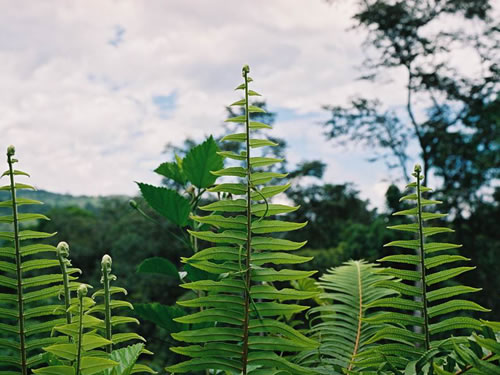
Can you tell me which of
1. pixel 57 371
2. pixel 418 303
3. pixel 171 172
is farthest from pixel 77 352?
pixel 171 172

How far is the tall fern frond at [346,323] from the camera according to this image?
1.89 ft

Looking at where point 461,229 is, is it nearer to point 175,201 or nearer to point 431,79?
point 431,79

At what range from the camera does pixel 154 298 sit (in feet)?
49.3

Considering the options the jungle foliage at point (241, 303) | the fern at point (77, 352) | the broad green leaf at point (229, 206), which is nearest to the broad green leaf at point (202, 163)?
the jungle foliage at point (241, 303)

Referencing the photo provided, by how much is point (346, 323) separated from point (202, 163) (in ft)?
0.94

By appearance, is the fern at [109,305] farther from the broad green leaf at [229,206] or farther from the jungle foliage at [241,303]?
the broad green leaf at [229,206]

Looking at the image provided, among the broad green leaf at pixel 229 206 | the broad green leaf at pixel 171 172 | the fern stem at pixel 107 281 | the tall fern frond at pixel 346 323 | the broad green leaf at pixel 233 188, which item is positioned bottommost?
the tall fern frond at pixel 346 323

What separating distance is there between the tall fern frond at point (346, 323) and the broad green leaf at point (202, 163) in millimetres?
210

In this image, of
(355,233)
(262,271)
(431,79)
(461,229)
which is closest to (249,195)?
(262,271)

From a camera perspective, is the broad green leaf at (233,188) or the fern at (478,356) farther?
the broad green leaf at (233,188)

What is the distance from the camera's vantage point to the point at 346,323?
664 mm

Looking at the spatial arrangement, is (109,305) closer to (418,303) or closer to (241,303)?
(241,303)

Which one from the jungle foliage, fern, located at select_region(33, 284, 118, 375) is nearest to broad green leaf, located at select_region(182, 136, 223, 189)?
the jungle foliage

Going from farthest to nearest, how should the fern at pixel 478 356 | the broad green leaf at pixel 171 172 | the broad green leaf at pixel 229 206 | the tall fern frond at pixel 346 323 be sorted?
1. the broad green leaf at pixel 171 172
2. the tall fern frond at pixel 346 323
3. the broad green leaf at pixel 229 206
4. the fern at pixel 478 356
